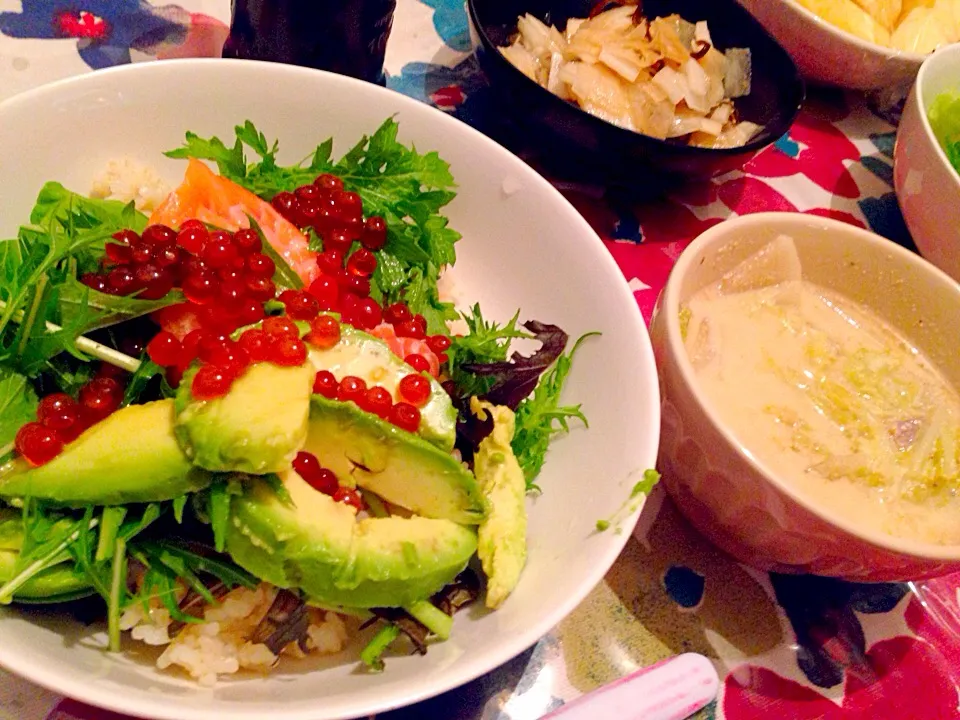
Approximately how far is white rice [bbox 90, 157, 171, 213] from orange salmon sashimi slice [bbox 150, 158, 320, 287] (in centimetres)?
6

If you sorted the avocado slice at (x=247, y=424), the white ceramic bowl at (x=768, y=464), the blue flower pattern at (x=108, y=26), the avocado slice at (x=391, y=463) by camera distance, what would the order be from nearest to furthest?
the avocado slice at (x=247, y=424)
the avocado slice at (x=391, y=463)
the white ceramic bowl at (x=768, y=464)
the blue flower pattern at (x=108, y=26)

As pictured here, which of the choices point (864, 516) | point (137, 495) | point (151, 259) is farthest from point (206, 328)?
point (864, 516)

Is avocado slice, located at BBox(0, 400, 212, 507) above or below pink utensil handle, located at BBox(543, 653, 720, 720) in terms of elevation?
above

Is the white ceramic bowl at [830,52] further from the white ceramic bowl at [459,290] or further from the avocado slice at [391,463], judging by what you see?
the avocado slice at [391,463]

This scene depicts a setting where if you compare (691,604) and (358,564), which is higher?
(358,564)

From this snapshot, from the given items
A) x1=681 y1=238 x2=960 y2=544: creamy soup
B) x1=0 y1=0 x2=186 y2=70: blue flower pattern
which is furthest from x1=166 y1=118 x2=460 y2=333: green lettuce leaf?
x1=0 y1=0 x2=186 y2=70: blue flower pattern

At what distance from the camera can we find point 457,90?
1769 millimetres

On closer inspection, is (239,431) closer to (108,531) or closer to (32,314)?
(108,531)

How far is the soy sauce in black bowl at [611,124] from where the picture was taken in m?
1.45

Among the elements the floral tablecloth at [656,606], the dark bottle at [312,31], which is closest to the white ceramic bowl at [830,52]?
the floral tablecloth at [656,606]

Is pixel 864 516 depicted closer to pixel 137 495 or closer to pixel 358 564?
pixel 358 564

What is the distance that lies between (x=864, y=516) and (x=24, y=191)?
4.56ft

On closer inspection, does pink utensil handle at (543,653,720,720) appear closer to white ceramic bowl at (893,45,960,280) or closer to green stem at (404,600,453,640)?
green stem at (404,600,453,640)

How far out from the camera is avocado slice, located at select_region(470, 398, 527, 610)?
0.90 meters
